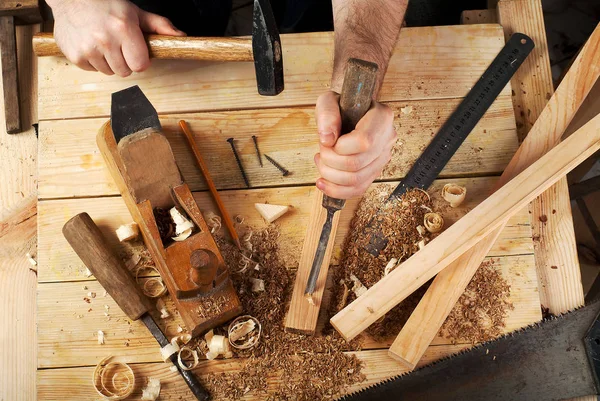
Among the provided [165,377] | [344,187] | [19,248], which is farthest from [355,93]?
[19,248]

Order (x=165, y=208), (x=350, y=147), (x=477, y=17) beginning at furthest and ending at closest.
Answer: (x=477, y=17) → (x=165, y=208) → (x=350, y=147)

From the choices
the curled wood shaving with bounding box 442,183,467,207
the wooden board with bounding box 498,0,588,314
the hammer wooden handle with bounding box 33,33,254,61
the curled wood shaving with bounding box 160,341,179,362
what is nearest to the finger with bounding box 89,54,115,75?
the hammer wooden handle with bounding box 33,33,254,61

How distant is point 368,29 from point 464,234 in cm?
68

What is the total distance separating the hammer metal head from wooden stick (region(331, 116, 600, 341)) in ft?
2.09

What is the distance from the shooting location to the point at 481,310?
167 cm

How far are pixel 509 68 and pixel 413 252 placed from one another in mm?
732

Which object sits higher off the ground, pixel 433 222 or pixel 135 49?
pixel 135 49

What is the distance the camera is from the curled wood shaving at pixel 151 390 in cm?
159

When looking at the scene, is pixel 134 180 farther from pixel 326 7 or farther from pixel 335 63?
pixel 326 7

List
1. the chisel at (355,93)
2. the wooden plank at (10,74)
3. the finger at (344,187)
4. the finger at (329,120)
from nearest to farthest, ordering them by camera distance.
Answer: the chisel at (355,93), the finger at (329,120), the finger at (344,187), the wooden plank at (10,74)

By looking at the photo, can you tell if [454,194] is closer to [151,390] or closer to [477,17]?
[477,17]

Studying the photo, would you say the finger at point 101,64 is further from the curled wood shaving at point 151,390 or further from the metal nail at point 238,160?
the curled wood shaving at point 151,390

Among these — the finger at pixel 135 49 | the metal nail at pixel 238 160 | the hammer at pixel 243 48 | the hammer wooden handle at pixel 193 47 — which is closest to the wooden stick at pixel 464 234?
the metal nail at pixel 238 160

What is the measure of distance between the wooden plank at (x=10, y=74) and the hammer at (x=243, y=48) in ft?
1.02
